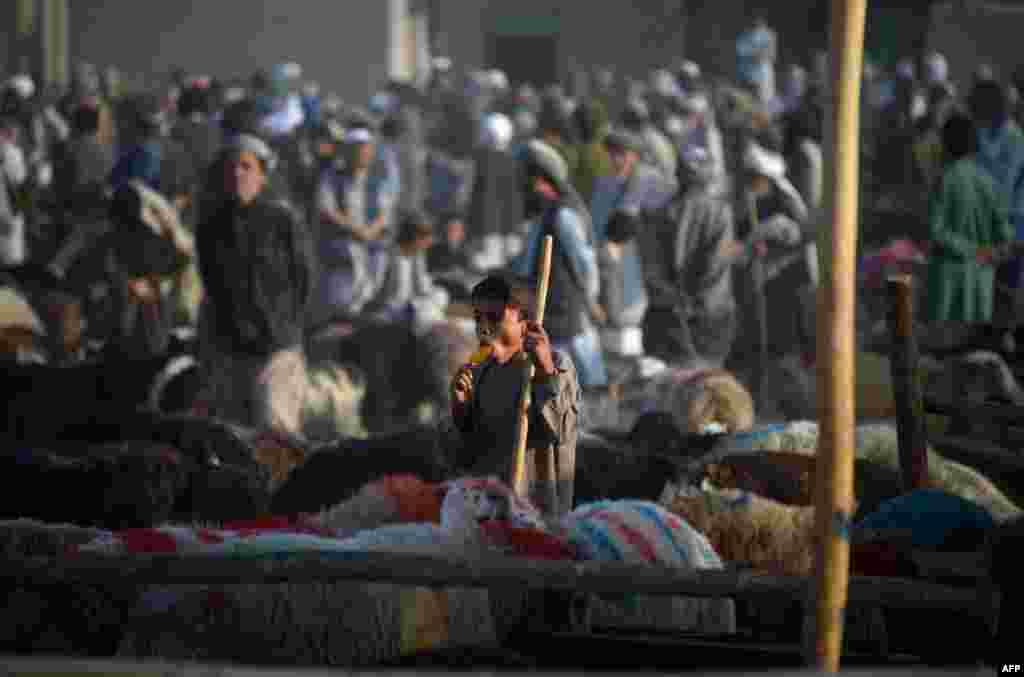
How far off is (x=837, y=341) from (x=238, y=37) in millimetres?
35498

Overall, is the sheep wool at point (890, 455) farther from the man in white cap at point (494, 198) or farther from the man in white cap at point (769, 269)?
the man in white cap at point (494, 198)

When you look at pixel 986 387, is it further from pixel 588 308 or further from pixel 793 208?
pixel 793 208

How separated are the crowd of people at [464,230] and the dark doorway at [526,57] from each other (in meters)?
19.1

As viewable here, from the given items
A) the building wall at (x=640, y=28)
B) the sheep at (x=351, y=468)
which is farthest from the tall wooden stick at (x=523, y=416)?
the building wall at (x=640, y=28)

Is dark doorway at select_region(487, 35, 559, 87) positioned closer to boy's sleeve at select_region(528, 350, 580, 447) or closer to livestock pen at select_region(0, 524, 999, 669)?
boy's sleeve at select_region(528, 350, 580, 447)

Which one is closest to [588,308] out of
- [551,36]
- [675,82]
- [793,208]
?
[793,208]

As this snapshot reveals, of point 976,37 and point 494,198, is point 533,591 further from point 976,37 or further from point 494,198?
point 976,37

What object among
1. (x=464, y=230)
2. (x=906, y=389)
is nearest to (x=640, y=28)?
(x=464, y=230)

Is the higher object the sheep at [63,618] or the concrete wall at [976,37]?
the concrete wall at [976,37]

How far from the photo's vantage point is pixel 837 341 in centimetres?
459

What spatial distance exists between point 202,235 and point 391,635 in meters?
6.90

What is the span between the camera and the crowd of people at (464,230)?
12.4 m

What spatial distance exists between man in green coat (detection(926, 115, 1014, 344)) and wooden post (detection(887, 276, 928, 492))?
669cm

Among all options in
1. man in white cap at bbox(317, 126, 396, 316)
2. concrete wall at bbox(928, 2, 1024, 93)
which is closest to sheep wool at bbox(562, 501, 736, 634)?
man in white cap at bbox(317, 126, 396, 316)
